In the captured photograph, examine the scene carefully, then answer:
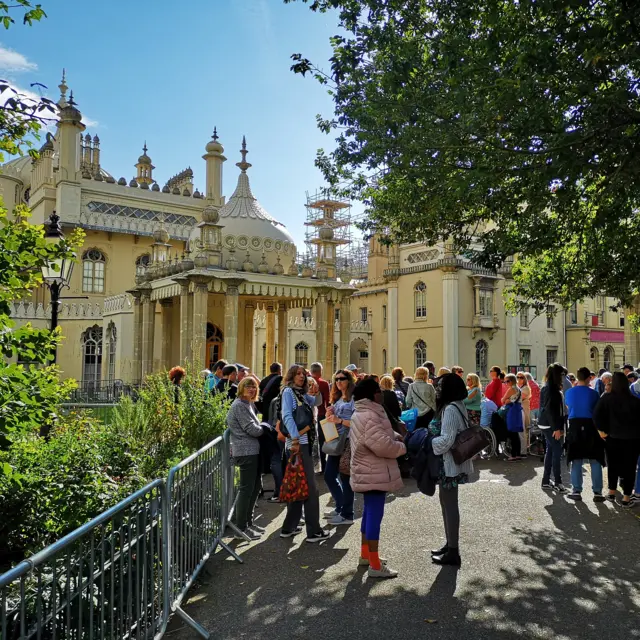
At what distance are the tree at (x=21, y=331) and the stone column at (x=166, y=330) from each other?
18333 millimetres

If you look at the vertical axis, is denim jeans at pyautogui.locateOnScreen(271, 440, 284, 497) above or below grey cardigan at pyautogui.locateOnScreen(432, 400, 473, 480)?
below

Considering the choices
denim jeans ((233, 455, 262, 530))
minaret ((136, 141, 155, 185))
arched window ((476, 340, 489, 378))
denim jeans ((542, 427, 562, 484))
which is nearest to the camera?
denim jeans ((233, 455, 262, 530))

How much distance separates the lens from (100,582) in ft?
11.5

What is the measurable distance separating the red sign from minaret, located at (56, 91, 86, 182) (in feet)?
107

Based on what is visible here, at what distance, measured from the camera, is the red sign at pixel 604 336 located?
38250mm

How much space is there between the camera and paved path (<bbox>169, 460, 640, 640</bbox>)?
4.66 m

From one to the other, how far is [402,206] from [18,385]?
7.17 m

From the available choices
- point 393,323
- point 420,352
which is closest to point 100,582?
point 420,352

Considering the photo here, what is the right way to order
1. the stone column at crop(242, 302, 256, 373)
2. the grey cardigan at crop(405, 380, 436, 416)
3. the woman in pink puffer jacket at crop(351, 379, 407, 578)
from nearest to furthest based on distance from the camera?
1. the woman in pink puffer jacket at crop(351, 379, 407, 578)
2. the grey cardigan at crop(405, 380, 436, 416)
3. the stone column at crop(242, 302, 256, 373)

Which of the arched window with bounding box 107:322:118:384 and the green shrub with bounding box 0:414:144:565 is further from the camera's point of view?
the arched window with bounding box 107:322:118:384

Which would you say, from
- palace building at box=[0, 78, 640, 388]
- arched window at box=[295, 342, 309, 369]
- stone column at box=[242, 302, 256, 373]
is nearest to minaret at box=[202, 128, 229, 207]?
palace building at box=[0, 78, 640, 388]

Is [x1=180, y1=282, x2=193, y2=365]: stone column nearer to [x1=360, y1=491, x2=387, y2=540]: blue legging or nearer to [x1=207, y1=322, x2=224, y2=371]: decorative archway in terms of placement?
[x1=207, y1=322, x2=224, y2=371]: decorative archway

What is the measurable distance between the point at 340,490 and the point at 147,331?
52.2ft

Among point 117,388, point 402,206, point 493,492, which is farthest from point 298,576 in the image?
point 117,388
